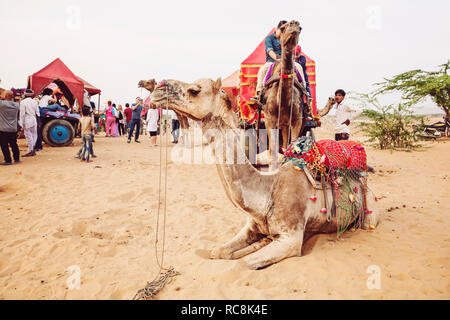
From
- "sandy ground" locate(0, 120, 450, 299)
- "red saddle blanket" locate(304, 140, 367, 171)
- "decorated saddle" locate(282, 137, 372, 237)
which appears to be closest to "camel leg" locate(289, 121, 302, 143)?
"red saddle blanket" locate(304, 140, 367, 171)

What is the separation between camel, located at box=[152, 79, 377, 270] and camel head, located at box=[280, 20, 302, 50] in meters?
1.68

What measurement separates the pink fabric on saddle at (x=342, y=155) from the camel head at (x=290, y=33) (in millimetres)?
1399

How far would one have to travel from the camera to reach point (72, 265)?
3152mm

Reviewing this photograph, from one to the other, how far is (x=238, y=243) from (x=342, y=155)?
1.67m

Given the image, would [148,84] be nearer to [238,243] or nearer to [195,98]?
[195,98]

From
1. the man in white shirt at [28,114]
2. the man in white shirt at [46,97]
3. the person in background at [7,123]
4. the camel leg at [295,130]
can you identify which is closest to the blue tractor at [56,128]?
the man in white shirt at [46,97]

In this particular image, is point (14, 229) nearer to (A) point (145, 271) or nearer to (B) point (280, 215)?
(A) point (145, 271)

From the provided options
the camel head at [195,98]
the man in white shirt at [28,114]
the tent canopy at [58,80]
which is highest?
the tent canopy at [58,80]

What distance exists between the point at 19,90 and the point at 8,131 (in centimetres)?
754

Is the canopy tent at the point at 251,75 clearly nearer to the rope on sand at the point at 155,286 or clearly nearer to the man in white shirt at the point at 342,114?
the man in white shirt at the point at 342,114

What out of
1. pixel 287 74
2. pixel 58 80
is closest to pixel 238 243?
pixel 287 74

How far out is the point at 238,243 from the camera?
10.3 ft

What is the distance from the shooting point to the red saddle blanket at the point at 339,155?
10.7 feet
